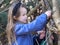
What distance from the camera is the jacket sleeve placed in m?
2.62

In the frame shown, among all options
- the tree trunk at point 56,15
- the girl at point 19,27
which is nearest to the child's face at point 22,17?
→ the girl at point 19,27

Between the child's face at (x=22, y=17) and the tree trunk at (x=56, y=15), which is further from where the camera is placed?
the child's face at (x=22, y=17)

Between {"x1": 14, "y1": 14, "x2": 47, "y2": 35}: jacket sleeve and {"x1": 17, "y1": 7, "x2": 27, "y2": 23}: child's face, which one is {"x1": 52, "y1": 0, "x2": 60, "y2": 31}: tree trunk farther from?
{"x1": 17, "y1": 7, "x2": 27, "y2": 23}: child's face

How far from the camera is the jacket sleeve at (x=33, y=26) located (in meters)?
2.62

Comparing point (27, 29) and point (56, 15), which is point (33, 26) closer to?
point (27, 29)

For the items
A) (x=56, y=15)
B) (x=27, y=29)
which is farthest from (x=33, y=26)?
(x=56, y=15)

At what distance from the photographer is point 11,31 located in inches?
111

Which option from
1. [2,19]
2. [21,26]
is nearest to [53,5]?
[21,26]

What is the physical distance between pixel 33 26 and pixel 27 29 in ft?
0.25

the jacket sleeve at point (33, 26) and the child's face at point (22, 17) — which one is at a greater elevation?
the child's face at point (22, 17)

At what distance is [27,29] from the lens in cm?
274

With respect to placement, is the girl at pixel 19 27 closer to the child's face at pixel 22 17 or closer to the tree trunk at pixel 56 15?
the child's face at pixel 22 17

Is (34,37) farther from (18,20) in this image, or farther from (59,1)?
(59,1)

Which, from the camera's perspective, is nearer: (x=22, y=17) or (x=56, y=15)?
(x=56, y=15)
